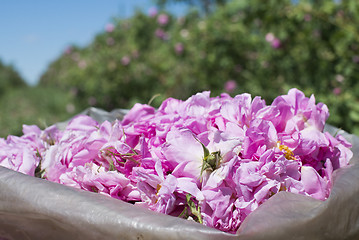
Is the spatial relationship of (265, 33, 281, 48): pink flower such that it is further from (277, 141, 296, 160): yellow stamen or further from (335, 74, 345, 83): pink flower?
(277, 141, 296, 160): yellow stamen

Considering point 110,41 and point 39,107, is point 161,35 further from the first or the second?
point 39,107

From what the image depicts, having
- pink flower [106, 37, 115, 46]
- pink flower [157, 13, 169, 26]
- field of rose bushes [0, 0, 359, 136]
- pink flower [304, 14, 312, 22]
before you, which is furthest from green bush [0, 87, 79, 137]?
pink flower [304, 14, 312, 22]

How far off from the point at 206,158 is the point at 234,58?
4459 mm

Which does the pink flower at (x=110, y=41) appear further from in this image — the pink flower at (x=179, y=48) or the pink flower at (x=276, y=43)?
the pink flower at (x=276, y=43)

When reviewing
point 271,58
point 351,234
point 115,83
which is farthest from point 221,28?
point 351,234

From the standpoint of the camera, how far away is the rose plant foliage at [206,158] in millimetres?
866

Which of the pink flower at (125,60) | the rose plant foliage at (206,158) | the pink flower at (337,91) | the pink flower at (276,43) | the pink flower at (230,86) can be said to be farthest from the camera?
the pink flower at (125,60)

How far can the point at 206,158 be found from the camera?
885 mm

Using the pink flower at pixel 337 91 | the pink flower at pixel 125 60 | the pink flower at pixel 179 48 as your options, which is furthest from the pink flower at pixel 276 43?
the pink flower at pixel 125 60

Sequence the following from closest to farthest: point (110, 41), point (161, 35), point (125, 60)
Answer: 1. point (125, 60)
2. point (161, 35)
3. point (110, 41)

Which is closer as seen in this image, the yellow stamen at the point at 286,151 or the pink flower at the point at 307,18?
the yellow stamen at the point at 286,151

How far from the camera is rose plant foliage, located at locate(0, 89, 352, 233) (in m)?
0.87

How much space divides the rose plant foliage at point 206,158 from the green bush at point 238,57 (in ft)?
5.54

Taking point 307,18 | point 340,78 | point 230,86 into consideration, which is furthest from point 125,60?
point 340,78
